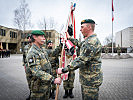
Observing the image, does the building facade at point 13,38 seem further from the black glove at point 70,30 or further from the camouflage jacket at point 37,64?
the camouflage jacket at point 37,64

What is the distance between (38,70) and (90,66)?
1031 mm

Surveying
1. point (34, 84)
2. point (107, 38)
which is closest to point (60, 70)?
point (34, 84)

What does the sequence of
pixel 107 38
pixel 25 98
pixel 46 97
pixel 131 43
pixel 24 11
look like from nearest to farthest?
pixel 46 97
pixel 25 98
pixel 24 11
pixel 131 43
pixel 107 38

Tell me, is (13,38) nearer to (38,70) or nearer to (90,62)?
(38,70)

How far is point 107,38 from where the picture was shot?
70.9m

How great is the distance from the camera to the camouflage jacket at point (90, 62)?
200cm

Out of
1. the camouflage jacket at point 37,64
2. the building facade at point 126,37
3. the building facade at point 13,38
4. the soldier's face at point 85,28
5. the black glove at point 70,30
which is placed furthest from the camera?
the building facade at point 126,37

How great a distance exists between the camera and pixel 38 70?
1828mm

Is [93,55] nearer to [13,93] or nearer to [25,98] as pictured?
[25,98]

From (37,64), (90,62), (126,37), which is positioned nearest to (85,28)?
(90,62)

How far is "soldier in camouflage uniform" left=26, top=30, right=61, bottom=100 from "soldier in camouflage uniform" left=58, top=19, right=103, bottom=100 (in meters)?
0.29

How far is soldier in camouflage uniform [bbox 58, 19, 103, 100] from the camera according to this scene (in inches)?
78.7

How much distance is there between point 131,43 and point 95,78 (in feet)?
183

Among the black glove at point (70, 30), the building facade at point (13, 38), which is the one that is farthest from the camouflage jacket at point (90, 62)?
the building facade at point (13, 38)
